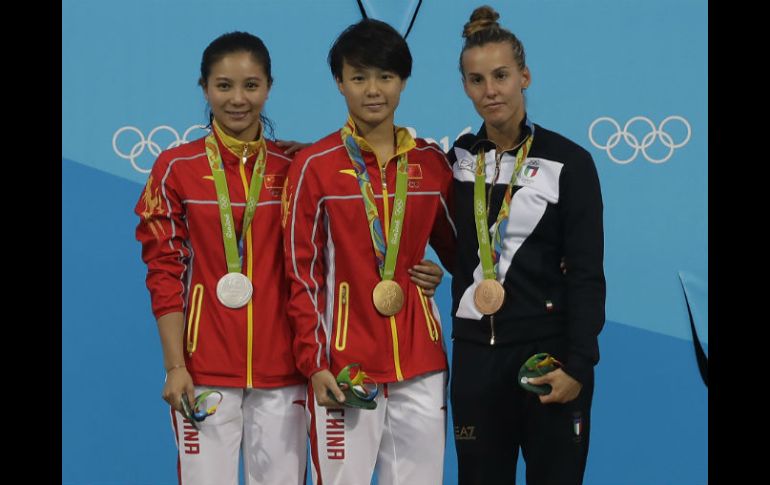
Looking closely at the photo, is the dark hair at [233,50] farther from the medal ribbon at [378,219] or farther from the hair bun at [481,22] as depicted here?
the hair bun at [481,22]

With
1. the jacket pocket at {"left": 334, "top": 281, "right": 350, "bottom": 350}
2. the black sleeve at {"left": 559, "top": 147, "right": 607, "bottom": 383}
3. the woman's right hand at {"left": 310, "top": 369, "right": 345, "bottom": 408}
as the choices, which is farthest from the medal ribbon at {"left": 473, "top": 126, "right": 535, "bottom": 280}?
the woman's right hand at {"left": 310, "top": 369, "right": 345, "bottom": 408}

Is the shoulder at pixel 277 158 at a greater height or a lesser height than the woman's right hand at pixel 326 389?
greater

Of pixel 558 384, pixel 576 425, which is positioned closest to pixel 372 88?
pixel 558 384

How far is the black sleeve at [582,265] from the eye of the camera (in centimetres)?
282

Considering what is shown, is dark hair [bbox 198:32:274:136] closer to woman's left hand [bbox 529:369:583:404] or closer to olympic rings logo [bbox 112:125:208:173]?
woman's left hand [bbox 529:369:583:404]

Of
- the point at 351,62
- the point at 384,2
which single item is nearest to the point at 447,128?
the point at 384,2

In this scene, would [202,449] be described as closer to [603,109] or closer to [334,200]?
[334,200]

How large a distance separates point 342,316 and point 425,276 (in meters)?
0.27

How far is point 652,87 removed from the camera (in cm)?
448

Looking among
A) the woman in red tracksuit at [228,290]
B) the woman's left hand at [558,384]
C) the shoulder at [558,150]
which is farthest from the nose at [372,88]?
the woman's left hand at [558,384]

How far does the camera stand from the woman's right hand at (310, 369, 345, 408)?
9.23 feet

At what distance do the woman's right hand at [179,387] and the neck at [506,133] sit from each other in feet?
3.72

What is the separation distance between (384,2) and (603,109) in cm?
108

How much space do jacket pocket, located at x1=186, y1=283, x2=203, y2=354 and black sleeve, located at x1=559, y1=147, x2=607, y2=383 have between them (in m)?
1.09
